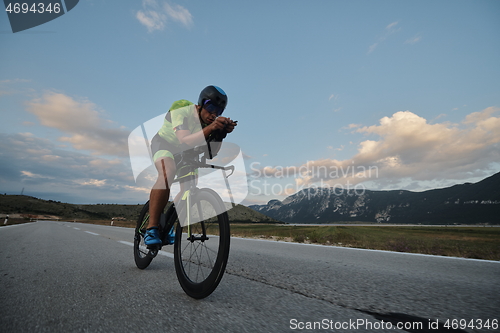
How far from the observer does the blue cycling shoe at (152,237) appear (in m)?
2.67

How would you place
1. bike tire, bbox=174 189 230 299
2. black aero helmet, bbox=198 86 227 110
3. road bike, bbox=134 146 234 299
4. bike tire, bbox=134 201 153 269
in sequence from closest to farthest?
bike tire, bbox=174 189 230 299, road bike, bbox=134 146 234 299, black aero helmet, bbox=198 86 227 110, bike tire, bbox=134 201 153 269

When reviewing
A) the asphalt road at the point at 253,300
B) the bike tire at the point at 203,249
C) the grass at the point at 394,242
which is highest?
the bike tire at the point at 203,249

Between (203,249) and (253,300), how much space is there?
2.85 ft

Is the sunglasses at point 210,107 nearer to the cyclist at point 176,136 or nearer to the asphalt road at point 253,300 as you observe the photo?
the cyclist at point 176,136

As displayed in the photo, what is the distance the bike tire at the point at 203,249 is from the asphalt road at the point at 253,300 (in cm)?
13

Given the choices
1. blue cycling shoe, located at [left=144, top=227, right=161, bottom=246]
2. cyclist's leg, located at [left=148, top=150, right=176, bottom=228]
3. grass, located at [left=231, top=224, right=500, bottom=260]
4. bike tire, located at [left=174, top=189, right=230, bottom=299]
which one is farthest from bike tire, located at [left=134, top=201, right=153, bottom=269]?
grass, located at [left=231, top=224, right=500, bottom=260]

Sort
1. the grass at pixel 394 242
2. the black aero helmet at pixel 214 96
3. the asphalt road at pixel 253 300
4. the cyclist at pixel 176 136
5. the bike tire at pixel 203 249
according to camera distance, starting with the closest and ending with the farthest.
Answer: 1. the asphalt road at pixel 253 300
2. the bike tire at pixel 203 249
3. the cyclist at pixel 176 136
4. the black aero helmet at pixel 214 96
5. the grass at pixel 394 242

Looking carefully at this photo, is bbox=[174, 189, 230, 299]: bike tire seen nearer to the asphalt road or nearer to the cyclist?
the asphalt road

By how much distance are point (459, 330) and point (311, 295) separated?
3.20 ft

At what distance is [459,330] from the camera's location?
57.7 inches

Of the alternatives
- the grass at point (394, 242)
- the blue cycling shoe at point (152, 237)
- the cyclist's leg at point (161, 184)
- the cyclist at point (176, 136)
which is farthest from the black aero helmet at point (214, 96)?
the grass at point (394, 242)

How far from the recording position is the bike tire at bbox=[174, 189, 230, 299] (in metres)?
2.06

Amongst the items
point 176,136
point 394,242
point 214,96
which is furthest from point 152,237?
point 394,242

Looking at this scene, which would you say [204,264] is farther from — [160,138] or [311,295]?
[160,138]
